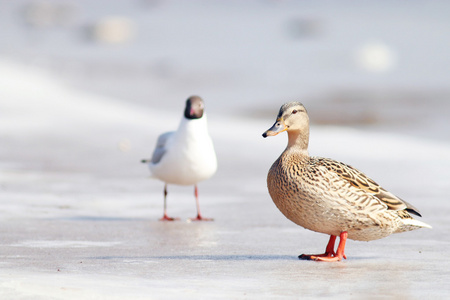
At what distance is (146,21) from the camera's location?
46.5 m

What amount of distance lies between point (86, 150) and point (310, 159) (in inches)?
290

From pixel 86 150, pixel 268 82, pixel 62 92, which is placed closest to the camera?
pixel 86 150

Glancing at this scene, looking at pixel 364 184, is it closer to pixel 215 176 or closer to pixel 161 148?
pixel 161 148

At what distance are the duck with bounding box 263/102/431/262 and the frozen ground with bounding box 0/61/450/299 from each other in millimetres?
252

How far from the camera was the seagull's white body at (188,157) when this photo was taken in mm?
9695

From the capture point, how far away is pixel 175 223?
357 inches

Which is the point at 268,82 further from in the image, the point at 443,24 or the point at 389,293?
the point at 389,293

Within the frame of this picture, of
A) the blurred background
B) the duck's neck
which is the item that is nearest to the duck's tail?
the duck's neck

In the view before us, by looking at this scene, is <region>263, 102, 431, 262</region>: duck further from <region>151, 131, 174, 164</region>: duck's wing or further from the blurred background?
the blurred background

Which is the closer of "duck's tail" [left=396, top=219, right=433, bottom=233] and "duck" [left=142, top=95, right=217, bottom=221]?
"duck's tail" [left=396, top=219, right=433, bottom=233]

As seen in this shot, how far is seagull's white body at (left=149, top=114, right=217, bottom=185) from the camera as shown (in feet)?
31.8

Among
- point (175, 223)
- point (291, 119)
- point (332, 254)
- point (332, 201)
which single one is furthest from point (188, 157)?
point (332, 201)

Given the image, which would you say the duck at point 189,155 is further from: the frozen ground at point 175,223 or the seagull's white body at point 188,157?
the frozen ground at point 175,223

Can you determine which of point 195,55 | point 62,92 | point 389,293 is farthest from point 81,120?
point 195,55
